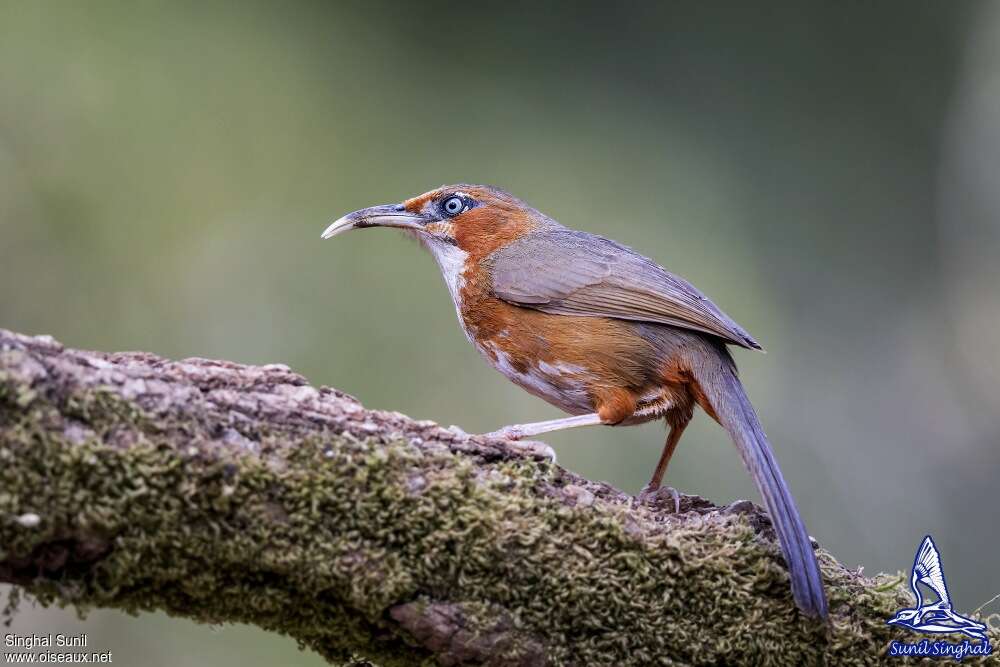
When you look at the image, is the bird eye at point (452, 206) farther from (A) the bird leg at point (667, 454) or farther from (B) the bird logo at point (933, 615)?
(B) the bird logo at point (933, 615)

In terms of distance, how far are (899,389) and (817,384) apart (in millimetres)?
689

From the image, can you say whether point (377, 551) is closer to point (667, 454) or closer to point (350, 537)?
point (350, 537)

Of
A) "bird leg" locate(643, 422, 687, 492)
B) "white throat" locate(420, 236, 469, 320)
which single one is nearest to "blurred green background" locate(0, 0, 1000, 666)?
"white throat" locate(420, 236, 469, 320)

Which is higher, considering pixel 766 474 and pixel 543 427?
pixel 543 427

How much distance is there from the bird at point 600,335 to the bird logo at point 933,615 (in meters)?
0.70

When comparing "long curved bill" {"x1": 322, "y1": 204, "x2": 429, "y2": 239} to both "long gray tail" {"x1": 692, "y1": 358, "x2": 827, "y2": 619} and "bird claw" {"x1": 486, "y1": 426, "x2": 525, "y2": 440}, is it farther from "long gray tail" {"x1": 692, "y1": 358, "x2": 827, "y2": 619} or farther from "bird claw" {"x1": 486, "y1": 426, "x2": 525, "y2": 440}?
"long gray tail" {"x1": 692, "y1": 358, "x2": 827, "y2": 619}

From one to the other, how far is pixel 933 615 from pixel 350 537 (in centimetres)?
208

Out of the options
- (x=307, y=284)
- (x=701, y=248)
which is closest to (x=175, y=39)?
(x=307, y=284)

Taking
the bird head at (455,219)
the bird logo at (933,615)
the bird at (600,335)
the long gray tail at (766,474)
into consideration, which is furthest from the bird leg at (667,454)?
the bird head at (455,219)

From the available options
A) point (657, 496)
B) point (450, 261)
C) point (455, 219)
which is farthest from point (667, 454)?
point (455, 219)

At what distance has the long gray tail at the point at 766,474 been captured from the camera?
10.2ft

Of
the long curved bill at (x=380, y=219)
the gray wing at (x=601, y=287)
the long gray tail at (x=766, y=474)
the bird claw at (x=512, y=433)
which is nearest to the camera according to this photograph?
the long gray tail at (x=766, y=474)

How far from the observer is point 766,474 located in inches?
138

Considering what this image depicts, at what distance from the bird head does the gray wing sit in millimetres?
184
